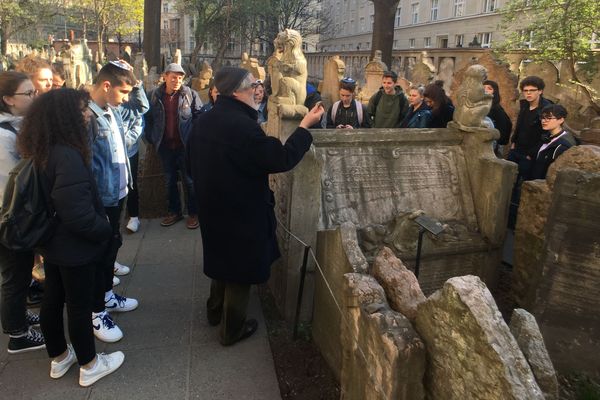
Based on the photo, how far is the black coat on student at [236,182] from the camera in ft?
9.86

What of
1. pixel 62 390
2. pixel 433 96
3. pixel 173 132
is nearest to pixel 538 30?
pixel 433 96

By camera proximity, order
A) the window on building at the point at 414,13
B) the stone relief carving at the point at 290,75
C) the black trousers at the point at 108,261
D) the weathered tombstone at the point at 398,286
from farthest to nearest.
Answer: the window on building at the point at 414,13, the stone relief carving at the point at 290,75, the black trousers at the point at 108,261, the weathered tombstone at the point at 398,286

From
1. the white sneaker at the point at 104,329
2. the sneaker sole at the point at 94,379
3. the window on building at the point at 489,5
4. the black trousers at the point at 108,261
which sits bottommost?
the sneaker sole at the point at 94,379

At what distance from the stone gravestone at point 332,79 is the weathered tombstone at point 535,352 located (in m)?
12.7

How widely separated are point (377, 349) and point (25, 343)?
109 inches

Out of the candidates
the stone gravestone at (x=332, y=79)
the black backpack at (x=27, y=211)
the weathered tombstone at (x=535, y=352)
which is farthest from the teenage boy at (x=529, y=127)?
the stone gravestone at (x=332, y=79)

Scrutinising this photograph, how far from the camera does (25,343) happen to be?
134 inches

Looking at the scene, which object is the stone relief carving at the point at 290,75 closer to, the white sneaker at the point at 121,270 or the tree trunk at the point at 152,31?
the white sneaker at the point at 121,270

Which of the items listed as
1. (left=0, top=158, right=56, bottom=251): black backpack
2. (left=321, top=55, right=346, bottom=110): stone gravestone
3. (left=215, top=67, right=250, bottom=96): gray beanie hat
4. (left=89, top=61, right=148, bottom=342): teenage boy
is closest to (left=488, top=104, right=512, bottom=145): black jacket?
(left=215, top=67, right=250, bottom=96): gray beanie hat

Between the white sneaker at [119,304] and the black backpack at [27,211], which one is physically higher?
the black backpack at [27,211]

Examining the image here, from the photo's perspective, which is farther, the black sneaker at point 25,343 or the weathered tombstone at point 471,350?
the black sneaker at point 25,343

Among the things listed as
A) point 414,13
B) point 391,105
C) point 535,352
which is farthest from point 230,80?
point 414,13

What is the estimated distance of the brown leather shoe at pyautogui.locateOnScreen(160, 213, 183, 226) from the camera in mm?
6059

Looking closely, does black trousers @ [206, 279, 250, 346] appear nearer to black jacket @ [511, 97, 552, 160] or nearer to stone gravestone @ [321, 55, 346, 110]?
black jacket @ [511, 97, 552, 160]
